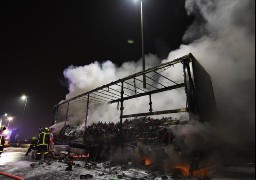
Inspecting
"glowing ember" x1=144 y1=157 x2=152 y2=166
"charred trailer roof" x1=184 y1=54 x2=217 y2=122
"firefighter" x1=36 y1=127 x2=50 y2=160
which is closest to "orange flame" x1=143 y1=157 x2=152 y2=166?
"glowing ember" x1=144 y1=157 x2=152 y2=166

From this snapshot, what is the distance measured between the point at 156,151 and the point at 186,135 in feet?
5.33

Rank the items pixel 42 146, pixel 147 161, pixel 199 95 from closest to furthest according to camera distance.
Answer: pixel 199 95 → pixel 147 161 → pixel 42 146

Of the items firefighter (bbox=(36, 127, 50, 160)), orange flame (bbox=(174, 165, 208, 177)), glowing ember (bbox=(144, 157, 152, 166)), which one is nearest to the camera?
orange flame (bbox=(174, 165, 208, 177))

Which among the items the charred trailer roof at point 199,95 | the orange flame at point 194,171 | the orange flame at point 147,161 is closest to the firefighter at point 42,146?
the orange flame at point 147,161

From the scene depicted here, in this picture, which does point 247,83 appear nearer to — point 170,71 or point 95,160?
point 95,160

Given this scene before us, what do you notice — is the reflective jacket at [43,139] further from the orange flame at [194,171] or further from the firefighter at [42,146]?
the orange flame at [194,171]

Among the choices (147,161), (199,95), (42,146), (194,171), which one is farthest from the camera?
(42,146)

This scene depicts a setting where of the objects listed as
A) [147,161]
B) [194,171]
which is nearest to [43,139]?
[147,161]

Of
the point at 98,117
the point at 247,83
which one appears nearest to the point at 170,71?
the point at 98,117

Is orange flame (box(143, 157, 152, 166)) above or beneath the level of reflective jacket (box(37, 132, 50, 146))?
beneath

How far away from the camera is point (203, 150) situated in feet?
20.0

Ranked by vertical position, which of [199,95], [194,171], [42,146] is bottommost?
[194,171]

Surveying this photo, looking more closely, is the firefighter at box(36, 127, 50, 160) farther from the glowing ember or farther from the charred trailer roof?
the charred trailer roof

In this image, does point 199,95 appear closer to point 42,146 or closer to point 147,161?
point 147,161
